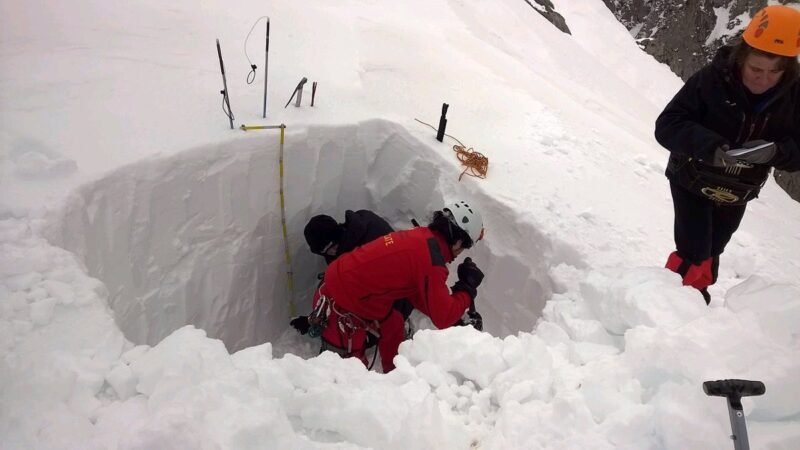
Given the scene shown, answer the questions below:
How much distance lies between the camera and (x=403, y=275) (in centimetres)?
338

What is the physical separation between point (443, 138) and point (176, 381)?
3.46m

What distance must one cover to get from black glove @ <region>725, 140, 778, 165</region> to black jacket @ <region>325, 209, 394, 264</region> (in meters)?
2.61

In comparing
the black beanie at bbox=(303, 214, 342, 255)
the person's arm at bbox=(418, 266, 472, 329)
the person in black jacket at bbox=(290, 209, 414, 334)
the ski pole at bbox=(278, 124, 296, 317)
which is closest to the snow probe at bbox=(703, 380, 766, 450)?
the person's arm at bbox=(418, 266, 472, 329)

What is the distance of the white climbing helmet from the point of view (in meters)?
3.47

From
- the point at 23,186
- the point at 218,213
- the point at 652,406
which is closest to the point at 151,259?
the point at 218,213

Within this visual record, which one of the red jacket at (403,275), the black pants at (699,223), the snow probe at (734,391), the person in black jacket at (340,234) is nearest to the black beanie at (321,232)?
the person in black jacket at (340,234)

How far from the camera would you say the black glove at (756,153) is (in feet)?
7.92

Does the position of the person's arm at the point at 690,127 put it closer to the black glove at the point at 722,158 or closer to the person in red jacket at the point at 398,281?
the black glove at the point at 722,158

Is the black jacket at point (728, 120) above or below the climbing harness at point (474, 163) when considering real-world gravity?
above

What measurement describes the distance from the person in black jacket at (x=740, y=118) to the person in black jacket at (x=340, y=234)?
2.34 meters

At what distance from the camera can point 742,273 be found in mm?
3723

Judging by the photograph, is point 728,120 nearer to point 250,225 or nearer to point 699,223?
point 699,223

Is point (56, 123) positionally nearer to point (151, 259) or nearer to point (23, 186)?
point (23, 186)

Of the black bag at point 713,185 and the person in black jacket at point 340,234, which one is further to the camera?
the person in black jacket at point 340,234
